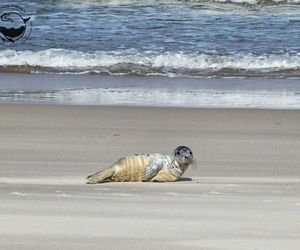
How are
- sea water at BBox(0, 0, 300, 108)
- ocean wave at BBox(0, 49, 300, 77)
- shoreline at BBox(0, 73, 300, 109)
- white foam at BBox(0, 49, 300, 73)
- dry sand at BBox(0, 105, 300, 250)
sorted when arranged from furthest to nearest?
white foam at BBox(0, 49, 300, 73) < ocean wave at BBox(0, 49, 300, 77) < sea water at BBox(0, 0, 300, 108) < shoreline at BBox(0, 73, 300, 109) < dry sand at BBox(0, 105, 300, 250)

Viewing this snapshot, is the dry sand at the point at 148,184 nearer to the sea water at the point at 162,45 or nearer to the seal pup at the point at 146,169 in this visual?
the seal pup at the point at 146,169

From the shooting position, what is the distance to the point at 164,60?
1288 cm

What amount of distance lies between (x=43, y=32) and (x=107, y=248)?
38.9ft

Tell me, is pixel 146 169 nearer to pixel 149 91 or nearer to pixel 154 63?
pixel 149 91

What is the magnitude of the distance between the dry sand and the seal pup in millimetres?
73

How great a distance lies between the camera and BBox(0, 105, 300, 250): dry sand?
3.96 meters

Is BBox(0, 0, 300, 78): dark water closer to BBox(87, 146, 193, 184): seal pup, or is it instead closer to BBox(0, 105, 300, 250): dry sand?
BBox(0, 105, 300, 250): dry sand

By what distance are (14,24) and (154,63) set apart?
4.43 meters

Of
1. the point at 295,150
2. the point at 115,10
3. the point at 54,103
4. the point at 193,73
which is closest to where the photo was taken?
the point at 295,150

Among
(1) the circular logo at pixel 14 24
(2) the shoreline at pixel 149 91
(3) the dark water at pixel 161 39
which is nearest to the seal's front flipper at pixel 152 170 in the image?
(2) the shoreline at pixel 149 91

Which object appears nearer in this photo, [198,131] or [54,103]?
[198,131]

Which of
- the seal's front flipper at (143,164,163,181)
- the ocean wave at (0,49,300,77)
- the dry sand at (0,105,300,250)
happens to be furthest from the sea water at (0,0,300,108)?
the seal's front flipper at (143,164,163,181)

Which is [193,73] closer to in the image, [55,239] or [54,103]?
[54,103]

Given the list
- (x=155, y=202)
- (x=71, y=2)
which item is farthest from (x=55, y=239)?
(x=71, y=2)
